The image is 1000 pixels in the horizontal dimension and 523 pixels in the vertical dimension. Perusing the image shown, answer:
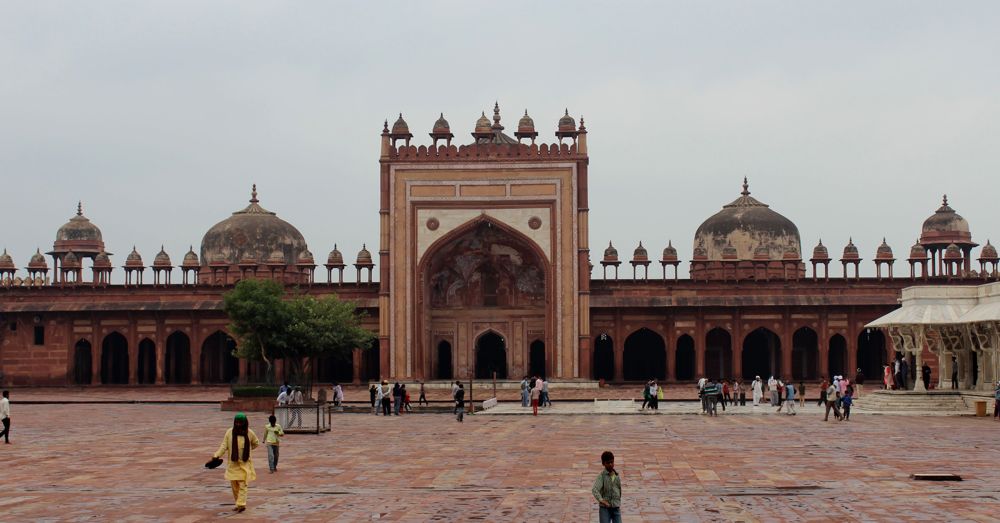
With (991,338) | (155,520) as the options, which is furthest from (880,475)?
(991,338)

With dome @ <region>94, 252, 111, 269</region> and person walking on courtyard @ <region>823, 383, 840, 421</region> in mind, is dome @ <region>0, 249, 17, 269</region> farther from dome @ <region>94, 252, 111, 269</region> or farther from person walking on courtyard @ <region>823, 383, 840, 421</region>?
person walking on courtyard @ <region>823, 383, 840, 421</region>

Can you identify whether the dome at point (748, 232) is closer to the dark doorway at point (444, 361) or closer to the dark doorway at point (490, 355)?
the dark doorway at point (490, 355)

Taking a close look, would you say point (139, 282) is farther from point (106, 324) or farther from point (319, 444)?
point (319, 444)

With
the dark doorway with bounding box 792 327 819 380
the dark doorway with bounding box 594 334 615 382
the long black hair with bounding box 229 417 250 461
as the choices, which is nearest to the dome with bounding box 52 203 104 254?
the dark doorway with bounding box 594 334 615 382

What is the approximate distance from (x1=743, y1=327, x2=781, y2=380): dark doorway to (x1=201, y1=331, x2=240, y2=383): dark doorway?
18.4m

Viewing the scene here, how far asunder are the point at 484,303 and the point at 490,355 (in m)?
2.20

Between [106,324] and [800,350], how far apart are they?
24483 millimetres

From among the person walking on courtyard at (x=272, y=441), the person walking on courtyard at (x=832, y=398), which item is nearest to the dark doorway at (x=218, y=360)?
the person walking on courtyard at (x=832, y=398)

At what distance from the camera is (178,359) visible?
4812cm

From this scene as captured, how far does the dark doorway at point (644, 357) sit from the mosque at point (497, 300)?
0.17ft

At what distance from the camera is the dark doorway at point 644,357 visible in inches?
1873

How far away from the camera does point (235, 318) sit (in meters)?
35.2

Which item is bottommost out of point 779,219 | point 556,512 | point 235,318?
point 556,512

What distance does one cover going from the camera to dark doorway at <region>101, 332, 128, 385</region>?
46919 millimetres
